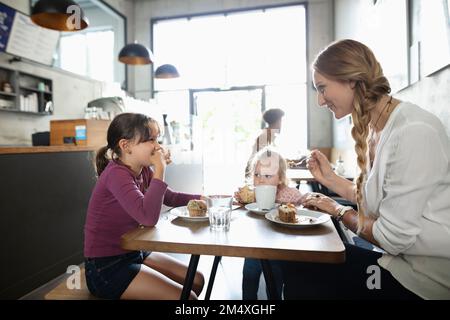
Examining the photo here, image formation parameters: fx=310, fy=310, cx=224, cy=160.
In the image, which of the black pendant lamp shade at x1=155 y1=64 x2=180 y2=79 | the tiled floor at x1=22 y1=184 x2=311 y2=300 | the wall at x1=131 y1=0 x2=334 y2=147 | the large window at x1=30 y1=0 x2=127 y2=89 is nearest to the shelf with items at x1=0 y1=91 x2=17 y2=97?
the large window at x1=30 y1=0 x2=127 y2=89

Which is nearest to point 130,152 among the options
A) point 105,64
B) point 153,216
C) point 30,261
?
point 153,216

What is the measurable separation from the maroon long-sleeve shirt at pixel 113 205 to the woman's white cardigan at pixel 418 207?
76 centimetres

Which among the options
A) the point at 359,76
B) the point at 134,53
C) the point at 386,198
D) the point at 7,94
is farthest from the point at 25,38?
the point at 386,198

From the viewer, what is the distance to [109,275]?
112cm

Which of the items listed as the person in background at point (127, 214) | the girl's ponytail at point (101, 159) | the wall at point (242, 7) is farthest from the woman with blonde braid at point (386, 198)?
the wall at point (242, 7)

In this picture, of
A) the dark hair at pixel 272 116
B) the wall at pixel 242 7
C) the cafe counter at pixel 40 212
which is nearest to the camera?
the cafe counter at pixel 40 212

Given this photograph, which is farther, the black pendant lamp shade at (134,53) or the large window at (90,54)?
the large window at (90,54)

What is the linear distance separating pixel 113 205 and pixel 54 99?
14.7 feet

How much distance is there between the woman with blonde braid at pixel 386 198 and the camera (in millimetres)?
894

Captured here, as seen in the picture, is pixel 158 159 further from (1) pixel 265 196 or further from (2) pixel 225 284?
(2) pixel 225 284

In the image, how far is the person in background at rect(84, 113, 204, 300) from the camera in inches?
42.8

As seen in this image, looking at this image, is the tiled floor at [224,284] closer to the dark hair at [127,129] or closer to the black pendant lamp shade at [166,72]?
the dark hair at [127,129]

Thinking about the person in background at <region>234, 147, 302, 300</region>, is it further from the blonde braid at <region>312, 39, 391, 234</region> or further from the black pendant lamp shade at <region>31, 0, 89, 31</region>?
the black pendant lamp shade at <region>31, 0, 89, 31</region>

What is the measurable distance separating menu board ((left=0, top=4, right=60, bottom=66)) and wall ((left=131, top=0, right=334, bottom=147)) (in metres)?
2.55
